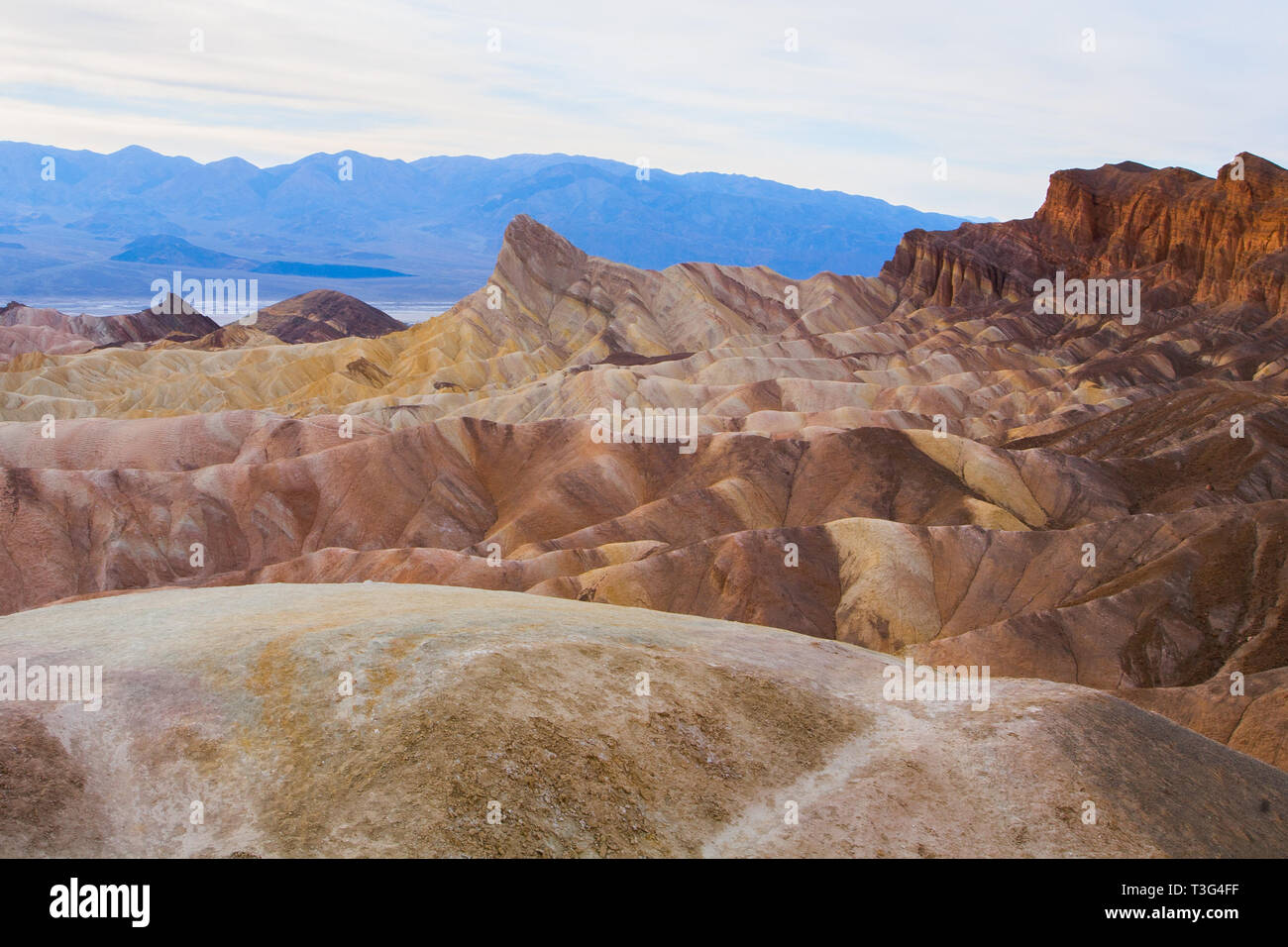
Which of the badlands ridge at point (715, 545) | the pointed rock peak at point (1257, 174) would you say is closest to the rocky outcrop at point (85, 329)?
the badlands ridge at point (715, 545)

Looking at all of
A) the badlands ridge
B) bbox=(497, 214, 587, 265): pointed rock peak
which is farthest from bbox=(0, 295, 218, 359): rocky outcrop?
bbox=(497, 214, 587, 265): pointed rock peak

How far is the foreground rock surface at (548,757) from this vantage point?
15.5 metres

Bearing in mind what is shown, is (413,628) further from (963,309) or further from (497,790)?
(963,309)

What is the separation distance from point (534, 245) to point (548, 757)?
13258 centimetres

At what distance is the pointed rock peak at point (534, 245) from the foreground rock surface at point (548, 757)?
12367 cm

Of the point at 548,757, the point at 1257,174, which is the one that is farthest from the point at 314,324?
the point at 548,757

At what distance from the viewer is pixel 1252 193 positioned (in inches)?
4872

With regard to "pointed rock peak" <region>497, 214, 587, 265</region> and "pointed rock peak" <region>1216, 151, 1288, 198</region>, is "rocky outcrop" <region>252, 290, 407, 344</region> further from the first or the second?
"pointed rock peak" <region>1216, 151, 1288, 198</region>

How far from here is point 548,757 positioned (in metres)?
17.1

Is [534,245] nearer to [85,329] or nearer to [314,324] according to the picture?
[314,324]

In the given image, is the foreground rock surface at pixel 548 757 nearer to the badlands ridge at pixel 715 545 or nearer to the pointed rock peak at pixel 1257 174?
the badlands ridge at pixel 715 545

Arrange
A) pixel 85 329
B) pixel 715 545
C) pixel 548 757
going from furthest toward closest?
pixel 85 329 < pixel 715 545 < pixel 548 757
